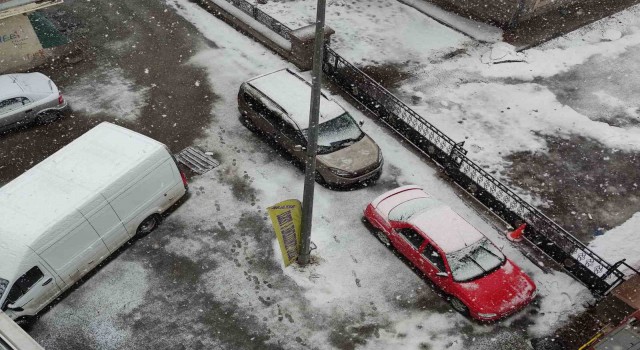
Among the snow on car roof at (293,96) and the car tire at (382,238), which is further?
the snow on car roof at (293,96)

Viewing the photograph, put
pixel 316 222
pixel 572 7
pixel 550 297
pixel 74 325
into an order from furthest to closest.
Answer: pixel 572 7, pixel 316 222, pixel 550 297, pixel 74 325

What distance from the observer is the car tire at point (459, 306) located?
11.1m

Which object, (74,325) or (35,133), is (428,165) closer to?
(74,325)

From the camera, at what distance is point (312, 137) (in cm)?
960

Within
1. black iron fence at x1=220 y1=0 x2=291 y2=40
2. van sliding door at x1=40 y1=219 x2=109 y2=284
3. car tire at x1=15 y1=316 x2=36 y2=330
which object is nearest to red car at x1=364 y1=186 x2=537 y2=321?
van sliding door at x1=40 y1=219 x2=109 y2=284

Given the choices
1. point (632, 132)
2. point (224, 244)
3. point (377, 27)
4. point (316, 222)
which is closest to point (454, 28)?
point (377, 27)

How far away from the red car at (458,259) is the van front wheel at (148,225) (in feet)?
19.0

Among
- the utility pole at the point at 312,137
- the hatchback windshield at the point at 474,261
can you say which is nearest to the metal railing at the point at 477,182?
the hatchback windshield at the point at 474,261

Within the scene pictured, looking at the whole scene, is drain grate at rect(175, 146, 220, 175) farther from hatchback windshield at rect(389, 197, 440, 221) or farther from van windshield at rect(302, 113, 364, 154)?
hatchback windshield at rect(389, 197, 440, 221)

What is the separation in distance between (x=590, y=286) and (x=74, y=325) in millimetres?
12144

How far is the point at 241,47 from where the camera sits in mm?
19344

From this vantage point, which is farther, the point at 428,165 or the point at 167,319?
the point at 428,165

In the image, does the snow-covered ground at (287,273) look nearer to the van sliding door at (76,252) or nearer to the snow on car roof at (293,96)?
the van sliding door at (76,252)

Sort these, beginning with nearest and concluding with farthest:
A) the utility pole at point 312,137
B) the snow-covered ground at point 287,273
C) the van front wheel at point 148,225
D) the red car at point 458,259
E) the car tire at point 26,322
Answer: the utility pole at point 312,137
the car tire at point 26,322
the snow-covered ground at point 287,273
the red car at point 458,259
the van front wheel at point 148,225
